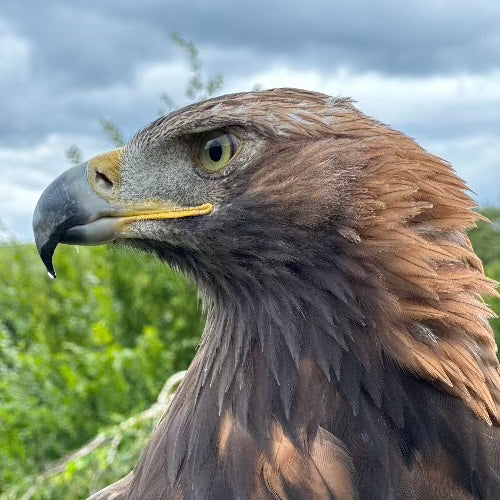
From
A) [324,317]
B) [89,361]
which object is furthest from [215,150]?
[89,361]

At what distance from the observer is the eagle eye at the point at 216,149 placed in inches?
Answer: 89.2

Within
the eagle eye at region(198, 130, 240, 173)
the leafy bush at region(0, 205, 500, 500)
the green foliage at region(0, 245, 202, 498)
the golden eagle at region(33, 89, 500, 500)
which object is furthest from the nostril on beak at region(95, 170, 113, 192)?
the green foliage at region(0, 245, 202, 498)

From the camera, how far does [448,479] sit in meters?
2.07

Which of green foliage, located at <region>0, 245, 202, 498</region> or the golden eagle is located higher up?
the golden eagle

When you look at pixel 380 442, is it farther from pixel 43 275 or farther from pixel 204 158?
pixel 43 275

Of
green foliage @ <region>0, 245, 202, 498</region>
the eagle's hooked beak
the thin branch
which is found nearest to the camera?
the eagle's hooked beak

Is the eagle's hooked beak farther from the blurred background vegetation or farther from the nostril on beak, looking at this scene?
the blurred background vegetation

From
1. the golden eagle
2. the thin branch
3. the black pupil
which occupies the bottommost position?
the thin branch

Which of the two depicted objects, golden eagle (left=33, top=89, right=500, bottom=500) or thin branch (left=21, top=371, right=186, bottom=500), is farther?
thin branch (left=21, top=371, right=186, bottom=500)

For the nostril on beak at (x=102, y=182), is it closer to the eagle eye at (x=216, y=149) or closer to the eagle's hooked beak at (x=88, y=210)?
the eagle's hooked beak at (x=88, y=210)

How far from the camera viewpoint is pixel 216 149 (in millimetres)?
2289

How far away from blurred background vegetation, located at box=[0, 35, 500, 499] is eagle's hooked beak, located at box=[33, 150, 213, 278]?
2.21 meters

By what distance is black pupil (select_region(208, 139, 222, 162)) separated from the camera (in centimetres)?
229

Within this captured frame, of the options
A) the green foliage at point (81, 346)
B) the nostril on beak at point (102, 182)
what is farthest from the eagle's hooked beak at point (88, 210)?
the green foliage at point (81, 346)
